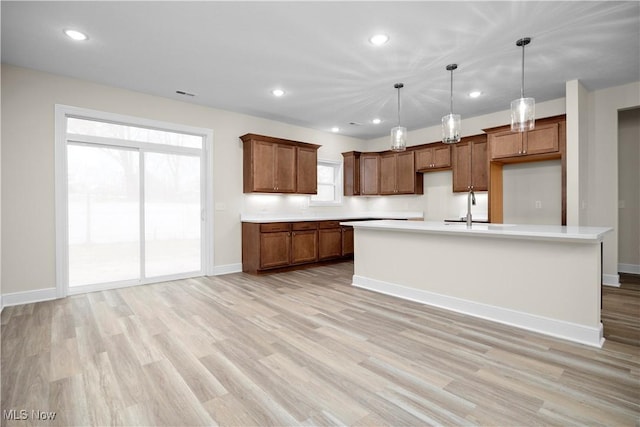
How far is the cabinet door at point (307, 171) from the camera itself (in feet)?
19.5

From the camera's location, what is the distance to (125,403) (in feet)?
5.77

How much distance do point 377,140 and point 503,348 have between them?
593cm

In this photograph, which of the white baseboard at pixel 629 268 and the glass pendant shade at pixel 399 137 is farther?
the white baseboard at pixel 629 268

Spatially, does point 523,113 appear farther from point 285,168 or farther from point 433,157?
point 285,168

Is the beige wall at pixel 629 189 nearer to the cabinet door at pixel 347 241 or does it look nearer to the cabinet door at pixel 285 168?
the cabinet door at pixel 347 241

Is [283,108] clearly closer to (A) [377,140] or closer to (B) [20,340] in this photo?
(A) [377,140]

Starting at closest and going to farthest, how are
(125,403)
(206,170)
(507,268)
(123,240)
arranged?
(125,403) → (507,268) → (123,240) → (206,170)

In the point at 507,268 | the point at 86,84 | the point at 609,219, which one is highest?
the point at 86,84

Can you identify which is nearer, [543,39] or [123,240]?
[543,39]

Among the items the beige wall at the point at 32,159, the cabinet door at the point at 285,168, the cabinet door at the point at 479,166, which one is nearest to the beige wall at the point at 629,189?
the cabinet door at the point at 479,166

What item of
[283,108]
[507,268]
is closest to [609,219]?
[507,268]

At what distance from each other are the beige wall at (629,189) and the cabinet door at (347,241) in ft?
14.6

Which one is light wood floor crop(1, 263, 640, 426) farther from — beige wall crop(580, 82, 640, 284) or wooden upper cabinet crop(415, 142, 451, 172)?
wooden upper cabinet crop(415, 142, 451, 172)

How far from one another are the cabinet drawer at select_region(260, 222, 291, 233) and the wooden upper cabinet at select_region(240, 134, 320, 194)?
650 mm
